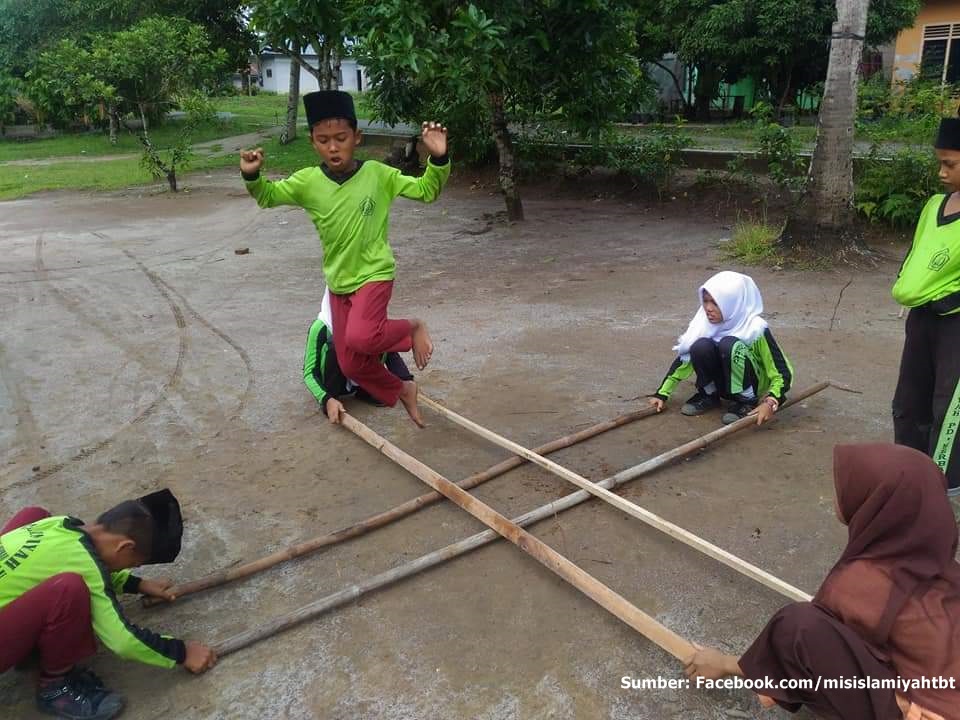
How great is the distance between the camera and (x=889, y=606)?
213 centimetres

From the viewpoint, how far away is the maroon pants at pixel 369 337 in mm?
4484

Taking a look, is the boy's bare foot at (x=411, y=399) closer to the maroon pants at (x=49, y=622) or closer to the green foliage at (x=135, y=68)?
the maroon pants at (x=49, y=622)

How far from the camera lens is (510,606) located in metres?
3.11

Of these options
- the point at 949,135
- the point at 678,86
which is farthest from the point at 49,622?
the point at 678,86

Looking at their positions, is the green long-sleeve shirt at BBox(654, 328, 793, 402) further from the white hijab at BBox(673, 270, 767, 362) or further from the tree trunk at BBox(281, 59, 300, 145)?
the tree trunk at BBox(281, 59, 300, 145)

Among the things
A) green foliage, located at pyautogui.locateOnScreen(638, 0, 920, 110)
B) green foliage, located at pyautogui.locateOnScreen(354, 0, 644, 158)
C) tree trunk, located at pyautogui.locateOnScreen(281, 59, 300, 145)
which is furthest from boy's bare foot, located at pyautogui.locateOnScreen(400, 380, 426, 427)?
tree trunk, located at pyautogui.locateOnScreen(281, 59, 300, 145)

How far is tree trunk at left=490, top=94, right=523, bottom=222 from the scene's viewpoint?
426 inches

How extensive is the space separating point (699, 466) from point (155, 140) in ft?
79.4

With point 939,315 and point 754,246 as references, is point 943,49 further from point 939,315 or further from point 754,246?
point 939,315

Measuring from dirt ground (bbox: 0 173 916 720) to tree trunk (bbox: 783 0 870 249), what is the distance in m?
0.61

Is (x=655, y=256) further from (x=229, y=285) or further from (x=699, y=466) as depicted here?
(x=699, y=466)

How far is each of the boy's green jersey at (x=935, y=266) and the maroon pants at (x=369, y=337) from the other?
2610mm

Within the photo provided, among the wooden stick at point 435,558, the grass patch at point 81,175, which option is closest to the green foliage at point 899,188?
the wooden stick at point 435,558

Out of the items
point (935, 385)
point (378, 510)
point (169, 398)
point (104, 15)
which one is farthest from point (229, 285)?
point (104, 15)
